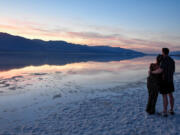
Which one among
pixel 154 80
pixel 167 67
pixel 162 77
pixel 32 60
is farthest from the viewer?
pixel 32 60

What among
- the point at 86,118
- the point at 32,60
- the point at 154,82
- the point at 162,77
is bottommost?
the point at 86,118

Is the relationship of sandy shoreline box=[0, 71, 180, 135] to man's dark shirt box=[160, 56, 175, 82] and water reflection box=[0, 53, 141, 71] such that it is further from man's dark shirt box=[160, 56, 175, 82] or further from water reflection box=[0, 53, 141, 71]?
water reflection box=[0, 53, 141, 71]

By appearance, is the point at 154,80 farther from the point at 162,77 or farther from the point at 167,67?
the point at 167,67

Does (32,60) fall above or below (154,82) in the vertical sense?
above

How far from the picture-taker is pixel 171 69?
5105 mm

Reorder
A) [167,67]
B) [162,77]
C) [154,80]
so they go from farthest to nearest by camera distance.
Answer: [154,80] → [162,77] → [167,67]

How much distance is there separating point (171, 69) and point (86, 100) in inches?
169

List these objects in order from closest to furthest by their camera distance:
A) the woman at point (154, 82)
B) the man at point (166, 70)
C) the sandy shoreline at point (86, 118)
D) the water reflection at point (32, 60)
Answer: the sandy shoreline at point (86, 118)
the man at point (166, 70)
the woman at point (154, 82)
the water reflection at point (32, 60)

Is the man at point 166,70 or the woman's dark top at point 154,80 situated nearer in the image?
the man at point 166,70

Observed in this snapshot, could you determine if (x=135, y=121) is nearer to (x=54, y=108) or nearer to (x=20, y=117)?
(x=54, y=108)

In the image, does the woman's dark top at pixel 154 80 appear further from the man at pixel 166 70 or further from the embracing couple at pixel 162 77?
the man at pixel 166 70

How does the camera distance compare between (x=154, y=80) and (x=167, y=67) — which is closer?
(x=167, y=67)

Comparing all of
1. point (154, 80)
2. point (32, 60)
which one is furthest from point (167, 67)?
point (32, 60)

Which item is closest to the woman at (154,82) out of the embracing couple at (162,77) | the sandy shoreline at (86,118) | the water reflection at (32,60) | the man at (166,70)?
the embracing couple at (162,77)
